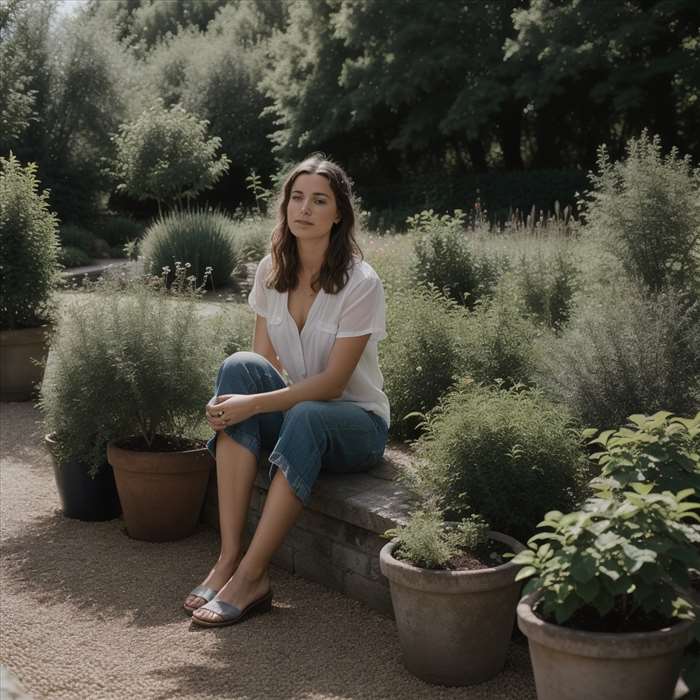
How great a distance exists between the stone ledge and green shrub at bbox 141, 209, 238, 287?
742 cm

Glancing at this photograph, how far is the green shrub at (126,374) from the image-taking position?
13.0 feet

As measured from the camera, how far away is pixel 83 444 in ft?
13.3

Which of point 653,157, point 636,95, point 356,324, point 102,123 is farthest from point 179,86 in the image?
point 356,324

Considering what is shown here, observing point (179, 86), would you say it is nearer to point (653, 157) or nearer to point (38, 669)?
point (653, 157)

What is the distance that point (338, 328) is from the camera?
343 centimetres

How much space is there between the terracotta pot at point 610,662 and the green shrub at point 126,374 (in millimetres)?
2143

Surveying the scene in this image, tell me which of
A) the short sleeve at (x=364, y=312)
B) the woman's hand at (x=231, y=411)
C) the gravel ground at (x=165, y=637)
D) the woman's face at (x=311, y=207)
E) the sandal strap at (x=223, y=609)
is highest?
the woman's face at (x=311, y=207)

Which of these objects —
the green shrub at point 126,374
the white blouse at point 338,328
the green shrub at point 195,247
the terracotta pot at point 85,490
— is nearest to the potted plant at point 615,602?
the white blouse at point 338,328

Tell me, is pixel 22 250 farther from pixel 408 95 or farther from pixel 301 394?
pixel 408 95

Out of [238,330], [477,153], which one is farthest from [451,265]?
[477,153]

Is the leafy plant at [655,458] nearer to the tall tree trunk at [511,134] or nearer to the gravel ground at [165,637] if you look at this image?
the gravel ground at [165,637]

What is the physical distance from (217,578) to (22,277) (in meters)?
4.05

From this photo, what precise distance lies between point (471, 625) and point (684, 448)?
0.75m

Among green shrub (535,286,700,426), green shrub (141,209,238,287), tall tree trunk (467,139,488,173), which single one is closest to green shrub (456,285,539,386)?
green shrub (535,286,700,426)
